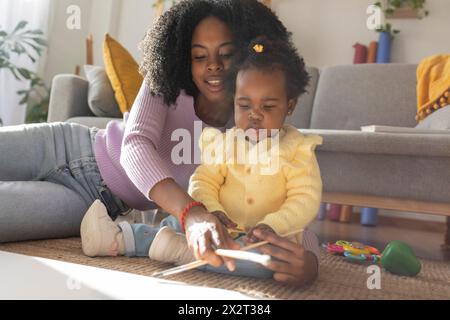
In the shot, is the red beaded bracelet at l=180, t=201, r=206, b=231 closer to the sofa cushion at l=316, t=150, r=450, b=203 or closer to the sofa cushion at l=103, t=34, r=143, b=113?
the sofa cushion at l=316, t=150, r=450, b=203

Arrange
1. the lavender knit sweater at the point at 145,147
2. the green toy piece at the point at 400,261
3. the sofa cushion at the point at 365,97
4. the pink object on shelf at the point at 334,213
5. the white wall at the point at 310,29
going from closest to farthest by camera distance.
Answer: the lavender knit sweater at the point at 145,147 → the green toy piece at the point at 400,261 → the sofa cushion at the point at 365,97 → the pink object on shelf at the point at 334,213 → the white wall at the point at 310,29

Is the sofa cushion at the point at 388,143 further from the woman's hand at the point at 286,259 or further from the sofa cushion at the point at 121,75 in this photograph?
the sofa cushion at the point at 121,75

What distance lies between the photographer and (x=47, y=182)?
132cm

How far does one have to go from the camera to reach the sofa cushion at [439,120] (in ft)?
5.66

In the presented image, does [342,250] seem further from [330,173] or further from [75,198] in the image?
[75,198]

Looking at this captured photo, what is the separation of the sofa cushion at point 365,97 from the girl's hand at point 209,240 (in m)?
1.62

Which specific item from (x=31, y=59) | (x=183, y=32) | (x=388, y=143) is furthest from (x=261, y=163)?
(x=31, y=59)

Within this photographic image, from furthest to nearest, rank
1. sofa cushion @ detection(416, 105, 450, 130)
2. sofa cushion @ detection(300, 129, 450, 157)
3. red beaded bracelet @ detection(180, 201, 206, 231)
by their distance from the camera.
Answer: sofa cushion @ detection(416, 105, 450, 130) → sofa cushion @ detection(300, 129, 450, 157) → red beaded bracelet @ detection(180, 201, 206, 231)

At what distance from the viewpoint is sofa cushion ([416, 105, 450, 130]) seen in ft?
5.66

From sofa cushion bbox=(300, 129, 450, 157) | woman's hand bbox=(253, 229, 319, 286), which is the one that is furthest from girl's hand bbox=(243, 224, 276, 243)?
sofa cushion bbox=(300, 129, 450, 157)

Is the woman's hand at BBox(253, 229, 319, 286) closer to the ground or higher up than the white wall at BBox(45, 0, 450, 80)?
closer to the ground

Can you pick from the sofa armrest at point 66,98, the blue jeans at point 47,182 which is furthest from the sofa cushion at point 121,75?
the blue jeans at point 47,182

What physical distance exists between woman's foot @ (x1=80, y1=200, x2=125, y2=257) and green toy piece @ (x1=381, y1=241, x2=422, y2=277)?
577 mm
